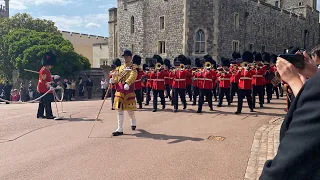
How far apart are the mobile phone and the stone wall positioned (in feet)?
78.5

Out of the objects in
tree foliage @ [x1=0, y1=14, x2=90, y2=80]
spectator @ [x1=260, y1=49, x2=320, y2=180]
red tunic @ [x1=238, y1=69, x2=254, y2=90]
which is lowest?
spectator @ [x1=260, y1=49, x2=320, y2=180]

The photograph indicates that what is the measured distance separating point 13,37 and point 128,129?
2437 centimetres

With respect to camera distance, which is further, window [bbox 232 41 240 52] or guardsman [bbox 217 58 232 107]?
window [bbox 232 41 240 52]

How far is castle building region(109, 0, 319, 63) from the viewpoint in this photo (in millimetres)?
25109

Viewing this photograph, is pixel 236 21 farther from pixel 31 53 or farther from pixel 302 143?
pixel 302 143

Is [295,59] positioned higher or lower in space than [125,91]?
higher

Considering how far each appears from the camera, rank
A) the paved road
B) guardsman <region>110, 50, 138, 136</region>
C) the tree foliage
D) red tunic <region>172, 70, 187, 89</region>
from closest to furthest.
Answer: the paved road, guardsman <region>110, 50, 138, 136</region>, red tunic <region>172, 70, 187, 89</region>, the tree foliage

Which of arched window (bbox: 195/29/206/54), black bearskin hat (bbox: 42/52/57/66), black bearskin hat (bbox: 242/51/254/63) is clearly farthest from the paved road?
arched window (bbox: 195/29/206/54)

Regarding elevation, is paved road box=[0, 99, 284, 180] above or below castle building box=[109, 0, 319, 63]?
below

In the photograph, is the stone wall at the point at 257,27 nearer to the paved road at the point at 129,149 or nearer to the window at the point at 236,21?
the window at the point at 236,21

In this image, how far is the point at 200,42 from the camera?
2542 cm

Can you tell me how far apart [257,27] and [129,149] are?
27116mm

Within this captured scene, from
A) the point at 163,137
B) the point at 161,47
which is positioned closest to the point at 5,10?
the point at 161,47

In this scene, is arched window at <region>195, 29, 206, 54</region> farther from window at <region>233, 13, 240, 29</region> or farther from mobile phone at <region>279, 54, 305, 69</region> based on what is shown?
mobile phone at <region>279, 54, 305, 69</region>
